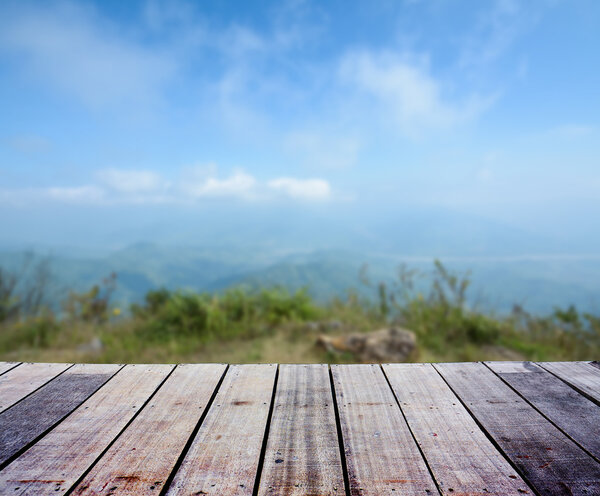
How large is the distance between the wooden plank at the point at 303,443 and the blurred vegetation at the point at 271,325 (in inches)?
99.2

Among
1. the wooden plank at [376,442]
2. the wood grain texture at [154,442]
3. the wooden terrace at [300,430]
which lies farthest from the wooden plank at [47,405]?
the wooden plank at [376,442]

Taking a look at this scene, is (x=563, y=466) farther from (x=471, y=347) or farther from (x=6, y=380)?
(x=471, y=347)

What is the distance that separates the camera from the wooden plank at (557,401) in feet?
4.03

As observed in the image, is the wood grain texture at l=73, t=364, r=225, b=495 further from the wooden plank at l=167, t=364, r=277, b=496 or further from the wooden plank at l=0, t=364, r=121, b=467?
the wooden plank at l=0, t=364, r=121, b=467

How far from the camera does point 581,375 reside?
171 cm

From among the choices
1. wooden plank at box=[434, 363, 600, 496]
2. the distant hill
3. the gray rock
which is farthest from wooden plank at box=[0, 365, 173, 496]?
the distant hill

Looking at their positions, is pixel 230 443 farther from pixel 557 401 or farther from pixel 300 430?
pixel 557 401

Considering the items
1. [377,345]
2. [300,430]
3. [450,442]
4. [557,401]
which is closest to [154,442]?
[300,430]

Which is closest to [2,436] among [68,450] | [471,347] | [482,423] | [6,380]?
[68,450]

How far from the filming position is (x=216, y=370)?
68.1 inches

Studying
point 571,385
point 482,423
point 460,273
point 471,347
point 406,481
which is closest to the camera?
point 406,481

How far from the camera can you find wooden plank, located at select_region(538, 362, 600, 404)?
5.07 ft

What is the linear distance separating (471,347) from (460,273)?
41.8 inches

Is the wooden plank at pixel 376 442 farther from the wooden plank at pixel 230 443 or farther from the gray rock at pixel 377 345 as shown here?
the gray rock at pixel 377 345
